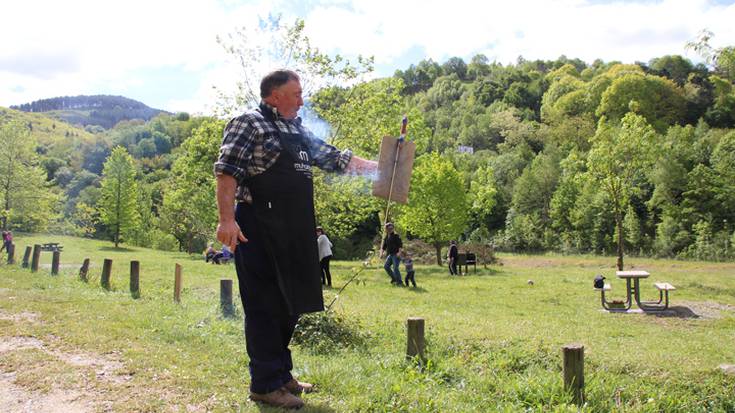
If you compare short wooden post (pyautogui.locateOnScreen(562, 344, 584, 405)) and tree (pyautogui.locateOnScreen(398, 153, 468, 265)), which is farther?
tree (pyautogui.locateOnScreen(398, 153, 468, 265))

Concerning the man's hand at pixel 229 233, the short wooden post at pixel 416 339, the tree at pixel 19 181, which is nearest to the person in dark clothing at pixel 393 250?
the short wooden post at pixel 416 339

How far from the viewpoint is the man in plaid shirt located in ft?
11.8

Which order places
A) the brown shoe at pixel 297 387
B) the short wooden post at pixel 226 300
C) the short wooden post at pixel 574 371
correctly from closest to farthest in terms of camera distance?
the brown shoe at pixel 297 387
the short wooden post at pixel 574 371
the short wooden post at pixel 226 300

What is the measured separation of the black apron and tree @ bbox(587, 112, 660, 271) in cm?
2535

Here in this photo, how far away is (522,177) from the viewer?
66.2 meters

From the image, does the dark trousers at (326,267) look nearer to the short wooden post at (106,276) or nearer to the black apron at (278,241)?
the short wooden post at (106,276)

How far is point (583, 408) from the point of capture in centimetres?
470

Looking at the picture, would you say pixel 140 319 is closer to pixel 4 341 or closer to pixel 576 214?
pixel 4 341

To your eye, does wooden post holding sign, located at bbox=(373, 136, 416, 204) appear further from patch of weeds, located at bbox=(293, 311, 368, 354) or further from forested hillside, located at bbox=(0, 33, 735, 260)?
forested hillside, located at bbox=(0, 33, 735, 260)

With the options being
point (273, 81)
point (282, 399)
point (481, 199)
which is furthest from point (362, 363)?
point (481, 199)

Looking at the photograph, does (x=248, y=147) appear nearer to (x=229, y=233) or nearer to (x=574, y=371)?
(x=229, y=233)

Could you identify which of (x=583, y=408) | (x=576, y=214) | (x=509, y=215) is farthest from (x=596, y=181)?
(x=509, y=215)

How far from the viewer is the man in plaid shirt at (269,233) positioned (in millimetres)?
3602

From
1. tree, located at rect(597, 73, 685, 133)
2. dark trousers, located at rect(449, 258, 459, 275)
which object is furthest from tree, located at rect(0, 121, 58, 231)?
tree, located at rect(597, 73, 685, 133)
